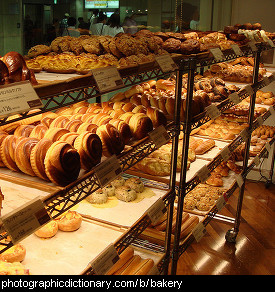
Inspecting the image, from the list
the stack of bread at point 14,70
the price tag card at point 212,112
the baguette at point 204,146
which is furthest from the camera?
the baguette at point 204,146

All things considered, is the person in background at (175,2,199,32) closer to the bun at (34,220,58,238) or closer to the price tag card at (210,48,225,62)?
the price tag card at (210,48,225,62)

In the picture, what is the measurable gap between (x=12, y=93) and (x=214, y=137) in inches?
98.0

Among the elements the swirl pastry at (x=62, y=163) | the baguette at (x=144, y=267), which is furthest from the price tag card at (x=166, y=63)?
the baguette at (x=144, y=267)

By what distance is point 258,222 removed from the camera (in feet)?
12.0

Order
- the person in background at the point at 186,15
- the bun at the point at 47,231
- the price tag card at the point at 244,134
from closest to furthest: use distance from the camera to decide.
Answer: the bun at the point at 47,231 → the price tag card at the point at 244,134 → the person in background at the point at 186,15

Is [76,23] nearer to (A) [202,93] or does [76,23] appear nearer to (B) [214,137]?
(B) [214,137]

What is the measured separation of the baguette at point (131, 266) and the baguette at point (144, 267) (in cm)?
2

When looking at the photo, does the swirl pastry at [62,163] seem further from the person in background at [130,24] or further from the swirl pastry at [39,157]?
the person in background at [130,24]

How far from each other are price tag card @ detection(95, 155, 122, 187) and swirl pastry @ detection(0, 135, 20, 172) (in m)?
0.30

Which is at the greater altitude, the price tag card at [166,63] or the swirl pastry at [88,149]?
the price tag card at [166,63]

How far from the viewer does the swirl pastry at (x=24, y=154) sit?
4.33ft
